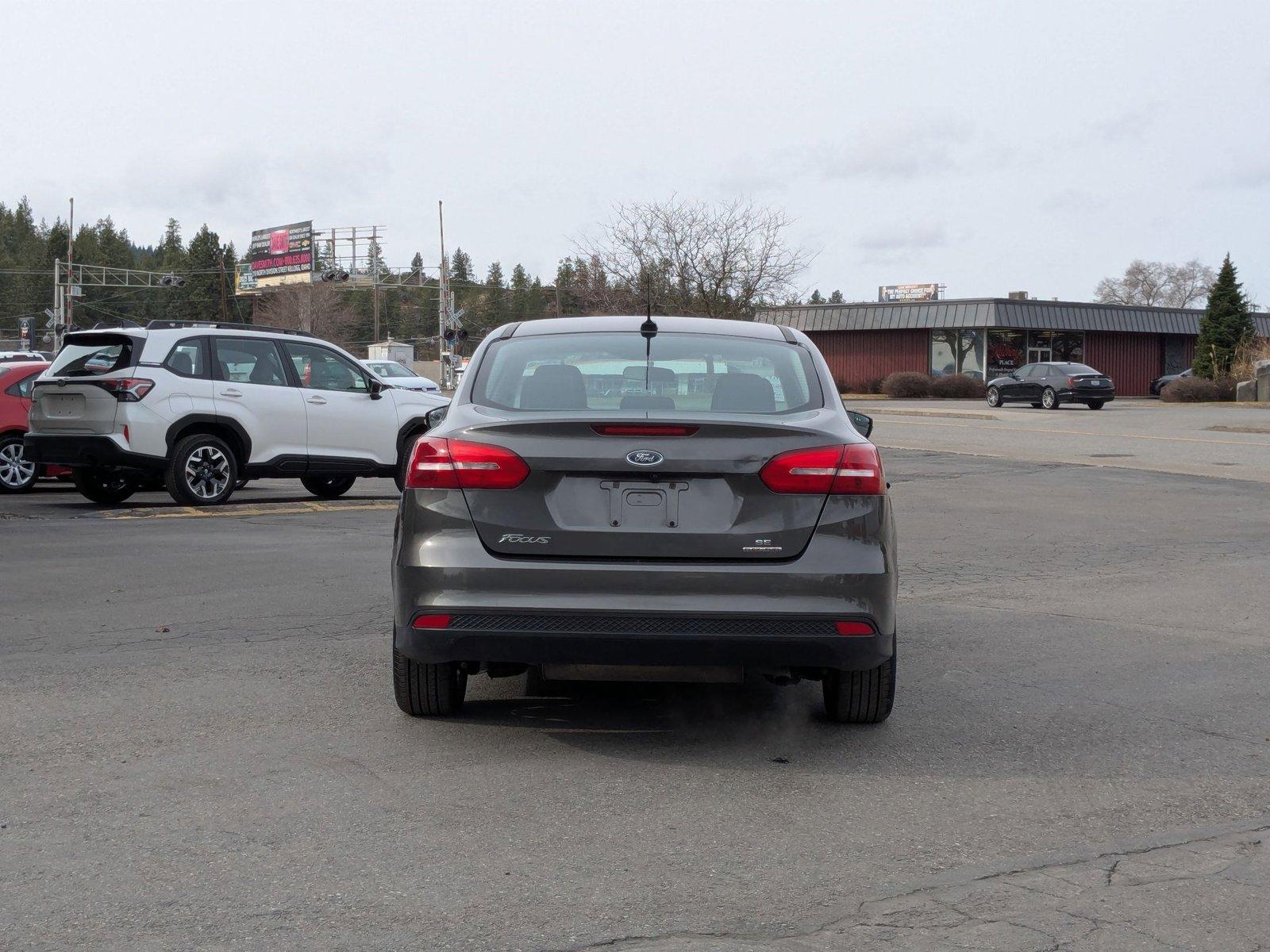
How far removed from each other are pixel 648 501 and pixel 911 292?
320 ft

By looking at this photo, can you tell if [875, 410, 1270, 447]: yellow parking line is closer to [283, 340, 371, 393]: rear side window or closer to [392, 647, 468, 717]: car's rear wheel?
[283, 340, 371, 393]: rear side window

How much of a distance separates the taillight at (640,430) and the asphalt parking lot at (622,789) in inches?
47.2

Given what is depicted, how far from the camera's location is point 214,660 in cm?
683

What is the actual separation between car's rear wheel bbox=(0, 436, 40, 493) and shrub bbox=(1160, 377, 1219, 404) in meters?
43.0

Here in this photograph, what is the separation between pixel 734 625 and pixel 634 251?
170 ft

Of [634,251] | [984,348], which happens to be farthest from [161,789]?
[984,348]

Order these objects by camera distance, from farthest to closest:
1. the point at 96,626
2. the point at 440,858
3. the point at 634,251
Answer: the point at 634,251 < the point at 96,626 < the point at 440,858

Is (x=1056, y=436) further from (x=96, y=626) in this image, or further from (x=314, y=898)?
(x=314, y=898)

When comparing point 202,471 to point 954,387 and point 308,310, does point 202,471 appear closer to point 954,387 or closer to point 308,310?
point 954,387

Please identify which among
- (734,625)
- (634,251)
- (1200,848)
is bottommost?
(1200,848)

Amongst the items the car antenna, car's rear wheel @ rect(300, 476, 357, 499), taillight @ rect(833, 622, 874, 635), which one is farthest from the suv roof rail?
taillight @ rect(833, 622, 874, 635)

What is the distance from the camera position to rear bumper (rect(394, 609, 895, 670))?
4.90 metres

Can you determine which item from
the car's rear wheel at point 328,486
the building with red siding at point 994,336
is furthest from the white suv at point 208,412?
the building with red siding at point 994,336

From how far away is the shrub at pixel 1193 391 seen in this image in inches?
1966
